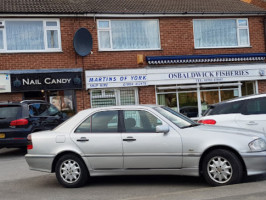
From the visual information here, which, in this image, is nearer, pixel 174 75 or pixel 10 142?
pixel 10 142

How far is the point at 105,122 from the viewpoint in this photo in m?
6.88

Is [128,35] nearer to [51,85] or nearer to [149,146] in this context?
[51,85]

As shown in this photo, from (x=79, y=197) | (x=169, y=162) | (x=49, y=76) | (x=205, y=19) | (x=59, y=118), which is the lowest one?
(x=79, y=197)

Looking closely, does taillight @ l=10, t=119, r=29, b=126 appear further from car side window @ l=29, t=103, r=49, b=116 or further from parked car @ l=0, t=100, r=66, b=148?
car side window @ l=29, t=103, r=49, b=116

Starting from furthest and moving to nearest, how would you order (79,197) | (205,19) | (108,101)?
1. (205,19)
2. (108,101)
3. (79,197)

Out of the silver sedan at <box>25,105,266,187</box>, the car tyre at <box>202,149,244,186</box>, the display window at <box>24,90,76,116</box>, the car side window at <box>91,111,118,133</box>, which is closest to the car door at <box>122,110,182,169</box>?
the silver sedan at <box>25,105,266,187</box>

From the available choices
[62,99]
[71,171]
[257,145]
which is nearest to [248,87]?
[62,99]

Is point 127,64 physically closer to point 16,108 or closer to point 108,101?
point 108,101

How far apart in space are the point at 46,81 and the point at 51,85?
0.87ft

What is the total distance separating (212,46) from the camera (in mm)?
18906

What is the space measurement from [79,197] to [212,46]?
1418 cm

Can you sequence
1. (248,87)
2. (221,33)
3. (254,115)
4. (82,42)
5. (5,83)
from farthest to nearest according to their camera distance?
(248,87) < (221,33) < (82,42) < (5,83) < (254,115)

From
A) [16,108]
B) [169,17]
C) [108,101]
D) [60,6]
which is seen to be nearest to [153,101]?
[108,101]

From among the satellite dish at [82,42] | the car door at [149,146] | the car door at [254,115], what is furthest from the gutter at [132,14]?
the car door at [149,146]
